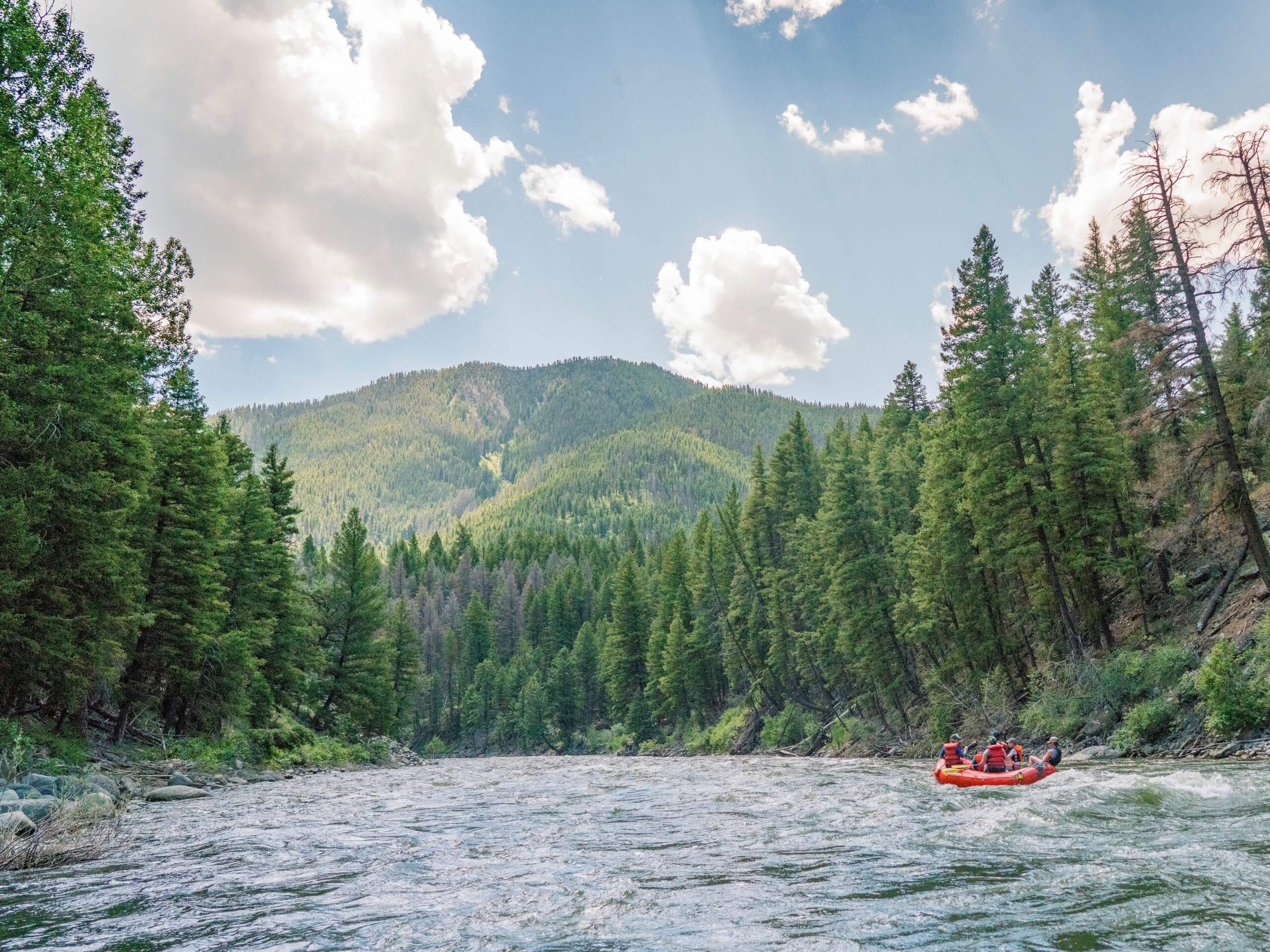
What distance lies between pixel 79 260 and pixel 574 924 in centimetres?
1792

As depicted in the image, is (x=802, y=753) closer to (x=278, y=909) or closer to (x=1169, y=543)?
(x=1169, y=543)

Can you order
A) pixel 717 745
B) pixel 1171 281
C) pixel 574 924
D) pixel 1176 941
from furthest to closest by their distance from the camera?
pixel 717 745, pixel 1171 281, pixel 574 924, pixel 1176 941

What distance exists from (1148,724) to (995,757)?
537 centimetres

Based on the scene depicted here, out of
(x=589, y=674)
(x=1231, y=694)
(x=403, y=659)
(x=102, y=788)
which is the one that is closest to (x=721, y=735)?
(x=403, y=659)

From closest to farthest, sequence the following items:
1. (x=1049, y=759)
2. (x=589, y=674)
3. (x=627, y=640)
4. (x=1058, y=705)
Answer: (x=1049, y=759) < (x=1058, y=705) < (x=627, y=640) < (x=589, y=674)

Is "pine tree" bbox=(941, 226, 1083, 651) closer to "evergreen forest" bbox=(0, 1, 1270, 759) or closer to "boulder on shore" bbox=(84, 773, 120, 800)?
"evergreen forest" bbox=(0, 1, 1270, 759)

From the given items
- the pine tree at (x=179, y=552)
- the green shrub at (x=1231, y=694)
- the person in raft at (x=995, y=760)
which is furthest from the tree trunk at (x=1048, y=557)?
the pine tree at (x=179, y=552)

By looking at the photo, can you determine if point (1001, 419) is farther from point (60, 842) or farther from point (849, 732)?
point (60, 842)

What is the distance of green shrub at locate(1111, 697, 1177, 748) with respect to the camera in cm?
2030

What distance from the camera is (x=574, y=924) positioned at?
7.28 meters

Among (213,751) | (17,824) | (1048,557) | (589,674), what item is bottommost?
(213,751)

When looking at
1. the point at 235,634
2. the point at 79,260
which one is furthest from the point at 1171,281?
the point at 235,634

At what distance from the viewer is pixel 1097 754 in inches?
834

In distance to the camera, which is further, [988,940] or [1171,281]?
[1171,281]
